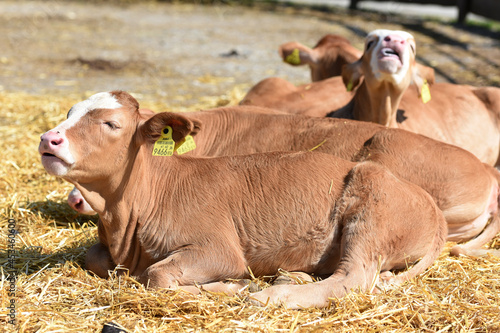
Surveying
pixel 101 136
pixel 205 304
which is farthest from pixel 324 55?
pixel 205 304

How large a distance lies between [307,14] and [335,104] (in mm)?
14164

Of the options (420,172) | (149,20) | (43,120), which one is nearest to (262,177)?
(420,172)

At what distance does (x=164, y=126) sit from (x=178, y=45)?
11.6 m

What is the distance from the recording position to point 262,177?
4988mm

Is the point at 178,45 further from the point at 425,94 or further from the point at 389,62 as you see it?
the point at 389,62

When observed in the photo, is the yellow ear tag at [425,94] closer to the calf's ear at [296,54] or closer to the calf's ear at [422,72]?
the calf's ear at [422,72]

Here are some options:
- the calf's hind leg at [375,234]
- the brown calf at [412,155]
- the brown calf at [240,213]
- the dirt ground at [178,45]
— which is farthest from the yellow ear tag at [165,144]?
the dirt ground at [178,45]

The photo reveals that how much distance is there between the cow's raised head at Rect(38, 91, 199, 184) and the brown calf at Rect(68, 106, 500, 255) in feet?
4.28

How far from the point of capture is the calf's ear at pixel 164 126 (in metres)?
4.44

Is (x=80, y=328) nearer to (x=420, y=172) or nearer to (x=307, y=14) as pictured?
(x=420, y=172)

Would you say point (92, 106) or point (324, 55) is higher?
point (92, 106)

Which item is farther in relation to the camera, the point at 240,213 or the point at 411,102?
the point at 411,102

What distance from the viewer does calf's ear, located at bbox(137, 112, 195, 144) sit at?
444 cm

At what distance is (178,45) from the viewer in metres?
15.8
